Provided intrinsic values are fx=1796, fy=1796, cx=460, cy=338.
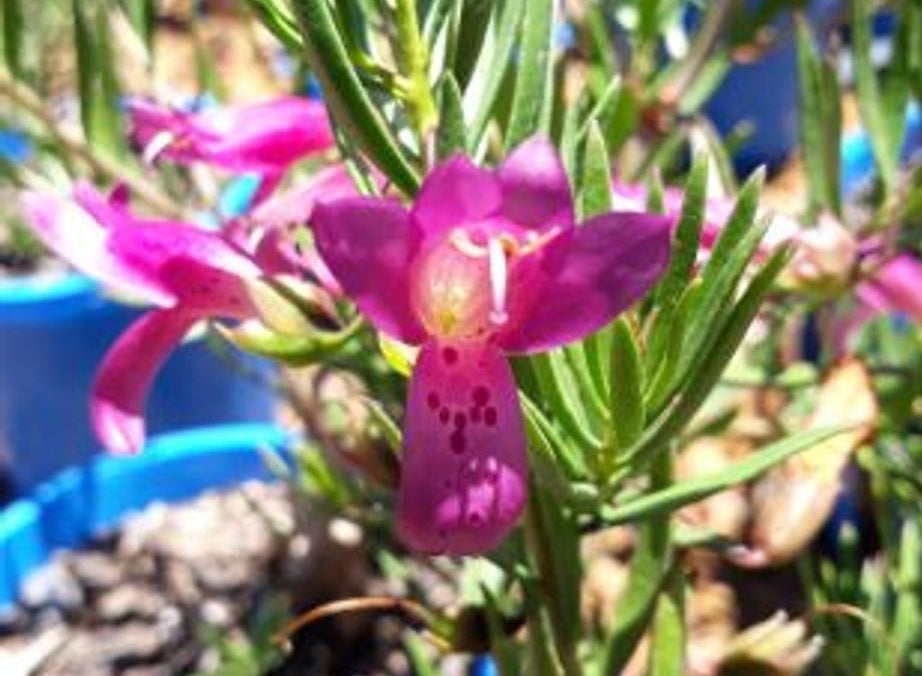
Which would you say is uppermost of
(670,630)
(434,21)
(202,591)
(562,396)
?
(434,21)

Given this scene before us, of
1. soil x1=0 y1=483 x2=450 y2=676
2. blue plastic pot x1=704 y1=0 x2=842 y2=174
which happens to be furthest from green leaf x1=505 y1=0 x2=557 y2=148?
blue plastic pot x1=704 y1=0 x2=842 y2=174

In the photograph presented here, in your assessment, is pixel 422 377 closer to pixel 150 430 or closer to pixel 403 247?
pixel 403 247

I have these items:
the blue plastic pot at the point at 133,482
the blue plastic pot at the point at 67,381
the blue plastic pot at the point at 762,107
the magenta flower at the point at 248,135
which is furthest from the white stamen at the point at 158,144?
the blue plastic pot at the point at 762,107

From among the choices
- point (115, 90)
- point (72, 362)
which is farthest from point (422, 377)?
point (72, 362)

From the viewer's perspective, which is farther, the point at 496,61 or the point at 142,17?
the point at 142,17

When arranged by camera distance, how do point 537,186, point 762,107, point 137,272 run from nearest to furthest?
point 537,186, point 137,272, point 762,107

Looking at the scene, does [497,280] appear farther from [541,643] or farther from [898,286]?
[898,286]

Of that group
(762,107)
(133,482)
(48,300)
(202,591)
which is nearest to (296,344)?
(202,591)

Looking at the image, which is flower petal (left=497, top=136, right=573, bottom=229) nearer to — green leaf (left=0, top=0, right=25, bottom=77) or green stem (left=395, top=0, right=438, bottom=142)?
green stem (left=395, top=0, right=438, bottom=142)
